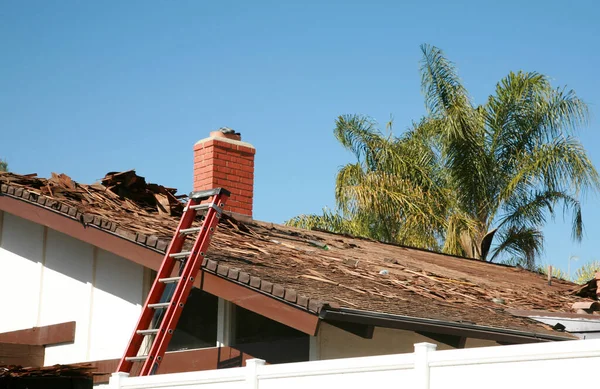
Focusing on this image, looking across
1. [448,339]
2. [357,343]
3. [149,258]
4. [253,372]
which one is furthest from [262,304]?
[448,339]

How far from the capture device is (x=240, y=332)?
10.1 m

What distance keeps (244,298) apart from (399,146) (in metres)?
19.6

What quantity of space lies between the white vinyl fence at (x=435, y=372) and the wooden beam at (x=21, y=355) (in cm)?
340

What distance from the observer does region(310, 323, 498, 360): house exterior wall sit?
368 inches

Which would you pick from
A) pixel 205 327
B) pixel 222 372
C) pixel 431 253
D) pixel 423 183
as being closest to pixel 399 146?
pixel 423 183

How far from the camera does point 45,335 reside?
467 inches

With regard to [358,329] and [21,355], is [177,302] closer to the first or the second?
[358,329]

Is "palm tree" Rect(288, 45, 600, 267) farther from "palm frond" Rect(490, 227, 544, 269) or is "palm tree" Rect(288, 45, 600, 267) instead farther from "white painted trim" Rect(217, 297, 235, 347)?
"white painted trim" Rect(217, 297, 235, 347)

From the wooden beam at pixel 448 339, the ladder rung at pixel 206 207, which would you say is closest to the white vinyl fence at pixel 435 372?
the ladder rung at pixel 206 207

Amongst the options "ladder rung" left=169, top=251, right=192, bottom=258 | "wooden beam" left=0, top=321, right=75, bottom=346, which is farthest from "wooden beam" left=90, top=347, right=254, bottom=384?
"ladder rung" left=169, top=251, right=192, bottom=258

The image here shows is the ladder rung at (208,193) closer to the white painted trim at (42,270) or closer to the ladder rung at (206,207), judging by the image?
the ladder rung at (206,207)

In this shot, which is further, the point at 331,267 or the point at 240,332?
the point at 331,267

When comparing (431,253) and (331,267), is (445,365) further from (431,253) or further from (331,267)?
(431,253)

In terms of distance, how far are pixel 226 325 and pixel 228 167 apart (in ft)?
15.6
